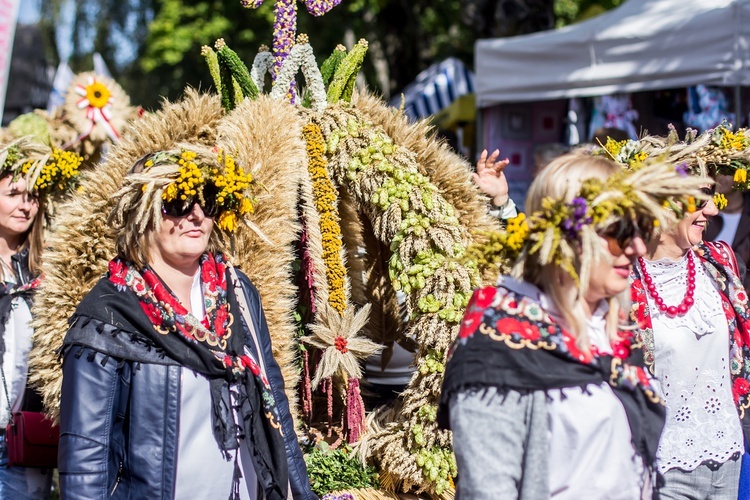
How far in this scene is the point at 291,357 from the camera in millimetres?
3195

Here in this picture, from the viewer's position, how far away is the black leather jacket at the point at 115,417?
2.26 meters

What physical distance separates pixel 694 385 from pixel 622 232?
3.67 ft

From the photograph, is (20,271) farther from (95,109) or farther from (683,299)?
(683,299)

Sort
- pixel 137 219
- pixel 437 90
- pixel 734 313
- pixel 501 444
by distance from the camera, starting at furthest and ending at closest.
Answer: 1. pixel 437 90
2. pixel 734 313
3. pixel 137 219
4. pixel 501 444

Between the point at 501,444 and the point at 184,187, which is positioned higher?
the point at 184,187

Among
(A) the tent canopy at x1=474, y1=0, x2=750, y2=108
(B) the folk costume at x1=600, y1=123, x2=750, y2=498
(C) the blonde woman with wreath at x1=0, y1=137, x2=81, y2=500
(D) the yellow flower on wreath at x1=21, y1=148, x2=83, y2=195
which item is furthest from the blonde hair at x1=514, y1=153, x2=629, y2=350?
(A) the tent canopy at x1=474, y1=0, x2=750, y2=108

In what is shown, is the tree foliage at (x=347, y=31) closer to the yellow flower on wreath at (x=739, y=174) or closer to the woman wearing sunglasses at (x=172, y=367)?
the yellow flower on wreath at (x=739, y=174)

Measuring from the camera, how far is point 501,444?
188 cm

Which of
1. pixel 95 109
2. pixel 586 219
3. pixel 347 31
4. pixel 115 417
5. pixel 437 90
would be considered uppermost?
pixel 347 31

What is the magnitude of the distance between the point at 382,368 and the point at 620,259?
195 centimetres

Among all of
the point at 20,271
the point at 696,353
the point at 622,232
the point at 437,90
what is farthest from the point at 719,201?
the point at 437,90

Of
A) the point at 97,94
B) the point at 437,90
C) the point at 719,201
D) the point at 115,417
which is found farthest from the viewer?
the point at 437,90

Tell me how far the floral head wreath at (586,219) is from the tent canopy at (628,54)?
380 cm

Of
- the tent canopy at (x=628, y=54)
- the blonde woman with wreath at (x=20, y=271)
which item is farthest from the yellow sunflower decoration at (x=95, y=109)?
the tent canopy at (x=628, y=54)
